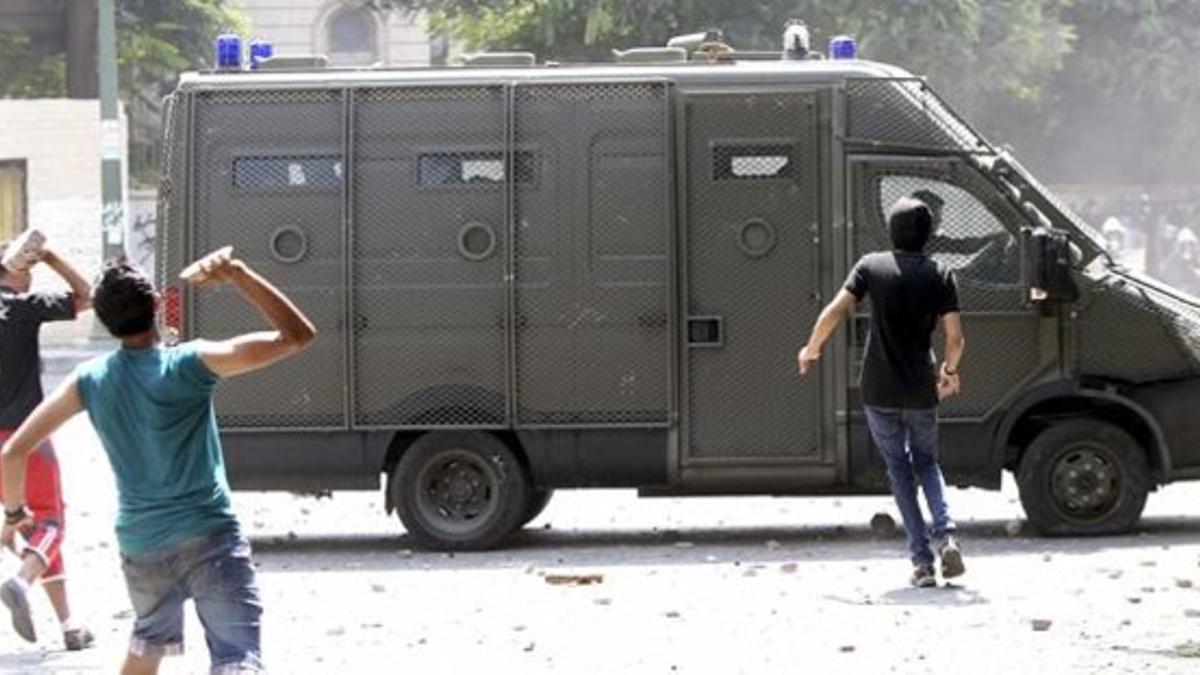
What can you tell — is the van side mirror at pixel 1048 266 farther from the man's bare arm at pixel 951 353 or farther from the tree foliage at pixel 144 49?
the tree foliage at pixel 144 49

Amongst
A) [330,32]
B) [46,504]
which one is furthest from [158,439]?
[330,32]

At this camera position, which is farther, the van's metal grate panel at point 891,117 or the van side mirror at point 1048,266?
the van's metal grate panel at point 891,117

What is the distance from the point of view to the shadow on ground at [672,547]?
578 inches

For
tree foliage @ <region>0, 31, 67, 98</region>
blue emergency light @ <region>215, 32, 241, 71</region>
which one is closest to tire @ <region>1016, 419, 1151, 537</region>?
blue emergency light @ <region>215, 32, 241, 71</region>

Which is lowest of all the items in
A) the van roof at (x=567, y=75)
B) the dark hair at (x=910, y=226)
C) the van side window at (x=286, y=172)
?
the dark hair at (x=910, y=226)

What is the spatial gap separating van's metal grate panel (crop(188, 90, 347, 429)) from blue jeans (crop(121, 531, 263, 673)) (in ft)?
23.4

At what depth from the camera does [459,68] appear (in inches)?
611

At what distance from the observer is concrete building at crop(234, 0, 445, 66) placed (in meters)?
61.8

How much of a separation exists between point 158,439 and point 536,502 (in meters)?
7.67

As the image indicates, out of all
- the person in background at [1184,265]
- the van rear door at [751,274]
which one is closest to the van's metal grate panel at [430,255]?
the van rear door at [751,274]

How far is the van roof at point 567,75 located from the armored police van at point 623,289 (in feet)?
0.07

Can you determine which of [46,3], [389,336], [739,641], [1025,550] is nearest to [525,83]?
[389,336]

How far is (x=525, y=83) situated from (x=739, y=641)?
15.4 feet

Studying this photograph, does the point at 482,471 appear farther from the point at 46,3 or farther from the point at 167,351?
the point at 46,3
